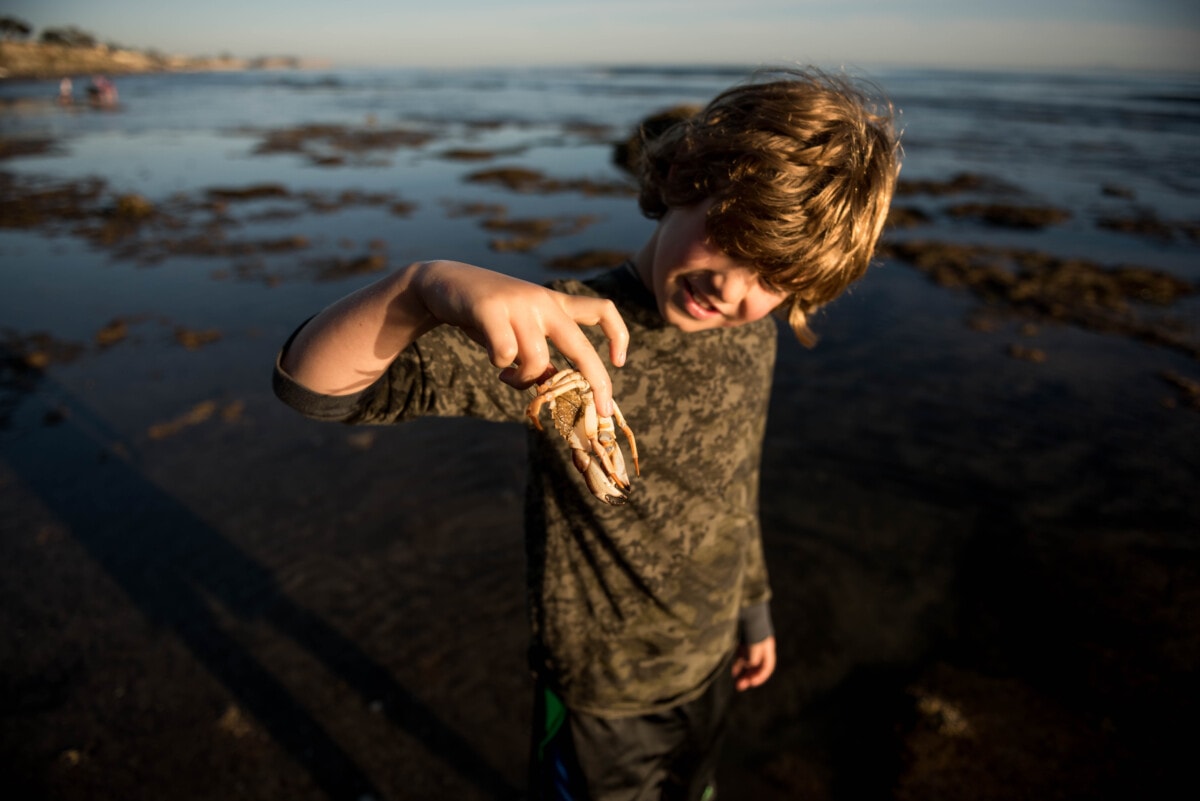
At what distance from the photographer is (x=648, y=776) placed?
1.94 metres

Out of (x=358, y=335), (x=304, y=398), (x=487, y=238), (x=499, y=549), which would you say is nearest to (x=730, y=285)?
(x=358, y=335)

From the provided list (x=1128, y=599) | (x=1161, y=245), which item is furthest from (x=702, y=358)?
(x=1161, y=245)

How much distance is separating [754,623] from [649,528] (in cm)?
98

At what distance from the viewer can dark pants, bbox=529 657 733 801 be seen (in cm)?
183

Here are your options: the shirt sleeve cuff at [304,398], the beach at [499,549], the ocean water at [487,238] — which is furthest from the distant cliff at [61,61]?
the shirt sleeve cuff at [304,398]

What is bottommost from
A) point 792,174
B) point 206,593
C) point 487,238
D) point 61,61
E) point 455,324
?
point 206,593

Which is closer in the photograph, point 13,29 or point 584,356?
point 584,356

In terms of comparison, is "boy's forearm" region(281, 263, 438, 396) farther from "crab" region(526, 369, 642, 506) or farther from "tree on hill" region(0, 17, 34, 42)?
"tree on hill" region(0, 17, 34, 42)

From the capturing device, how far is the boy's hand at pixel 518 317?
37.4 inches

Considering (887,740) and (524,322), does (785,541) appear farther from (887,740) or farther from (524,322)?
(524,322)

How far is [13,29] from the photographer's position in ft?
275

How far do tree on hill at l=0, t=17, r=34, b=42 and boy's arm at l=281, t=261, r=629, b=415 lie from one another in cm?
12258

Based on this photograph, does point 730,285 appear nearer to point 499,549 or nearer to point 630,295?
point 630,295

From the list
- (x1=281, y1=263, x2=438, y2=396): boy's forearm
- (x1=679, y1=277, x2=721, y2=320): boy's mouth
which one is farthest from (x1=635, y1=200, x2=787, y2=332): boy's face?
(x1=281, y1=263, x2=438, y2=396): boy's forearm
